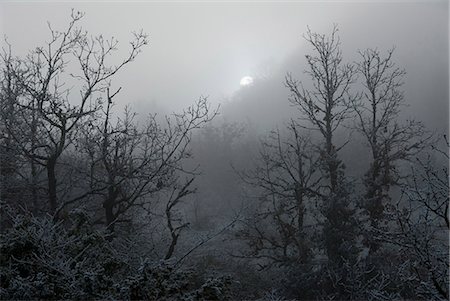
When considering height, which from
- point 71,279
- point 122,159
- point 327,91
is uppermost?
point 327,91

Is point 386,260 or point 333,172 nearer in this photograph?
point 386,260

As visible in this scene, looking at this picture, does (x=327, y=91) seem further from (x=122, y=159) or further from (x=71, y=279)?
(x=71, y=279)

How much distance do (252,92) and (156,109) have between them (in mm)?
17389

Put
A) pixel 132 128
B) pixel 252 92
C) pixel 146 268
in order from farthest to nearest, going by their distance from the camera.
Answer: pixel 252 92 < pixel 132 128 < pixel 146 268

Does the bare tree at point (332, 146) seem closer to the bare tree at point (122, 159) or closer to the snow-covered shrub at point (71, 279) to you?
the bare tree at point (122, 159)

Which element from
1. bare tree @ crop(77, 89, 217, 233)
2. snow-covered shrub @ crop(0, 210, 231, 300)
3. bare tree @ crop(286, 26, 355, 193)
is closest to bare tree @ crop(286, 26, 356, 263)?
bare tree @ crop(286, 26, 355, 193)

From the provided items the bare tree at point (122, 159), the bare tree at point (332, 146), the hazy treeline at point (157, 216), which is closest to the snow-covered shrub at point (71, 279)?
the hazy treeline at point (157, 216)

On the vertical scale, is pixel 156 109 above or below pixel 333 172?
above

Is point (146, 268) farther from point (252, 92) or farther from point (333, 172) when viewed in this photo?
point (252, 92)

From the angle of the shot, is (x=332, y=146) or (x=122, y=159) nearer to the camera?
(x=122, y=159)

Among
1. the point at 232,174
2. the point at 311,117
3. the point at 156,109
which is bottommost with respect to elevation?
the point at 311,117

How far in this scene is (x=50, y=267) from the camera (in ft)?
19.1

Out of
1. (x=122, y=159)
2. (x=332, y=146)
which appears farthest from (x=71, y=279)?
(x=332, y=146)

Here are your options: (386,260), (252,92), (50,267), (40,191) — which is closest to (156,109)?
(252,92)
